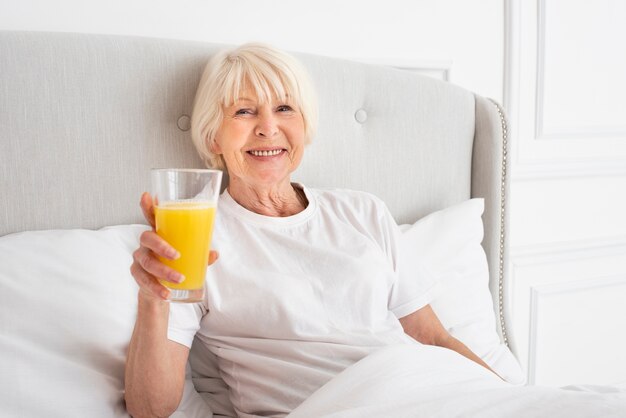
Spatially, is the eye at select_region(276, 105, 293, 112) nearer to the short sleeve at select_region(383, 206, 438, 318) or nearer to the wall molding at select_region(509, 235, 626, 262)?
the short sleeve at select_region(383, 206, 438, 318)

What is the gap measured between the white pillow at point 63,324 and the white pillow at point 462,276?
0.72m

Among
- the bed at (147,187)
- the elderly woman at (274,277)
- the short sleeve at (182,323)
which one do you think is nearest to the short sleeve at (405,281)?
the elderly woman at (274,277)

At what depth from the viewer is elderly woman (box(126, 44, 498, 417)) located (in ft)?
4.11

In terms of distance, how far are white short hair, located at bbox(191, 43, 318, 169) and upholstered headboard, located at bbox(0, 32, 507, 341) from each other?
90 millimetres

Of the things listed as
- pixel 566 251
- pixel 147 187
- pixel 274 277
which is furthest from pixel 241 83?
pixel 566 251

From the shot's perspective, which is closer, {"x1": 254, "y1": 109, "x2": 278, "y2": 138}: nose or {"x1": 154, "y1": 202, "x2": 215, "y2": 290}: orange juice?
{"x1": 154, "y1": 202, "x2": 215, "y2": 290}: orange juice

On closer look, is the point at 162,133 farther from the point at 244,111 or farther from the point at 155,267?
the point at 155,267

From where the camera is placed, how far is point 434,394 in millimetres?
1059

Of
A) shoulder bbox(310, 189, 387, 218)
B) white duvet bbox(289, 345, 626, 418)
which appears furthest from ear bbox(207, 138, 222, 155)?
white duvet bbox(289, 345, 626, 418)

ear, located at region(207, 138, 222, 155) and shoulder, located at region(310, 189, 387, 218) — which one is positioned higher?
ear, located at region(207, 138, 222, 155)

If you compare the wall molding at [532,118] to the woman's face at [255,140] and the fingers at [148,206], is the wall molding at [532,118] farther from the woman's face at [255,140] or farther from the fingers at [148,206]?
the fingers at [148,206]

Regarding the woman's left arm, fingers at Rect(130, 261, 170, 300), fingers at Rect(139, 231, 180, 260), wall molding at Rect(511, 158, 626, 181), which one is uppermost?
fingers at Rect(139, 231, 180, 260)

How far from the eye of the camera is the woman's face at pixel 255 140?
1.40 m

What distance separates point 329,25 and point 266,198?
2.39ft
